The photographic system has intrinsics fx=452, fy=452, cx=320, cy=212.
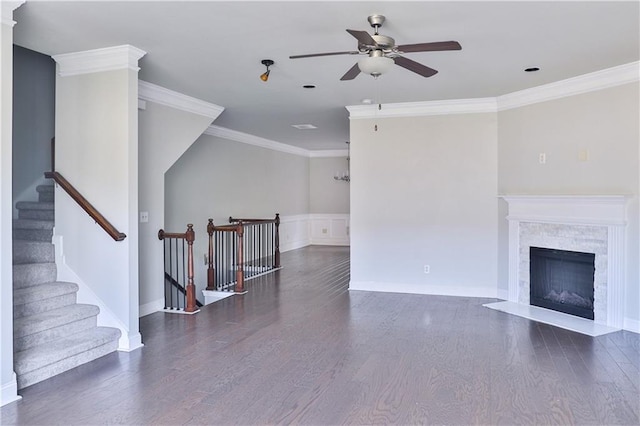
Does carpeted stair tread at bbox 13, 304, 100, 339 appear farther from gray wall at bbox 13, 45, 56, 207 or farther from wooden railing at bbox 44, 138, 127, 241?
gray wall at bbox 13, 45, 56, 207

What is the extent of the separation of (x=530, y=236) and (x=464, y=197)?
0.97m

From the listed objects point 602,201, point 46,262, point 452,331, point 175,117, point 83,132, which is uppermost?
point 175,117

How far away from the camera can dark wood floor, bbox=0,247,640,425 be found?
2799 millimetres

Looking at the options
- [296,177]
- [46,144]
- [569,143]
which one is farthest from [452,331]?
[296,177]

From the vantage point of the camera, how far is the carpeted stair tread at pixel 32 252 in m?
4.08

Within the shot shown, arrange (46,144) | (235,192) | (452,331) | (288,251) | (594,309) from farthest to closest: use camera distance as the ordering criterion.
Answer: (288,251) < (235,192) < (46,144) < (594,309) < (452,331)

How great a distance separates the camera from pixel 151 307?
5.32 metres

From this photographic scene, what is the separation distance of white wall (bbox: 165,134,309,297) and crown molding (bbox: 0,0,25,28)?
3.82 metres

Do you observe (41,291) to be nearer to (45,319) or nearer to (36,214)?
(45,319)

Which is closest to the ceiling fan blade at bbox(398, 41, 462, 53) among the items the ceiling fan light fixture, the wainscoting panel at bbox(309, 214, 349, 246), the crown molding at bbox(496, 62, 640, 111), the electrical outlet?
the ceiling fan light fixture

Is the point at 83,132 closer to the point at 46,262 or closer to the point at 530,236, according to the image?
the point at 46,262

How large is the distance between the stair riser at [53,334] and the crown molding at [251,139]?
14.3 ft

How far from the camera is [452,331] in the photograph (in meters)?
4.52

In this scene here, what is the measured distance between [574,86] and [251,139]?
5891mm
